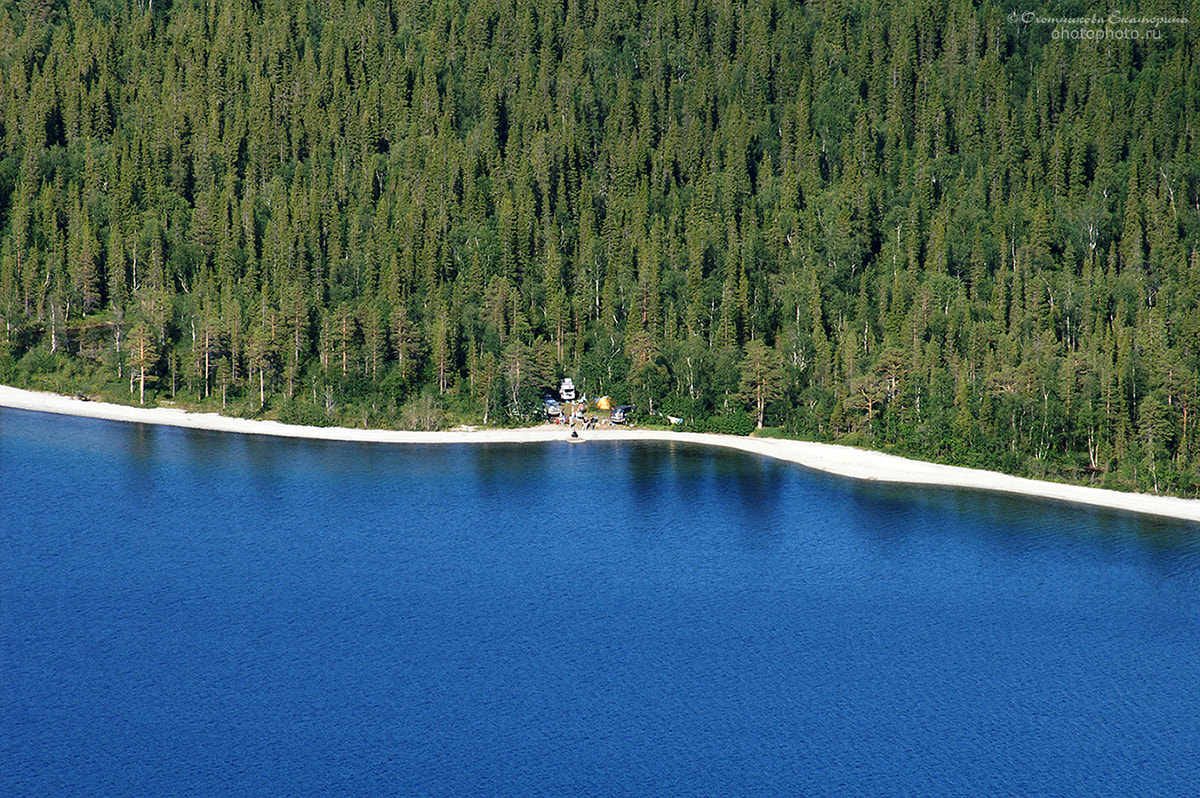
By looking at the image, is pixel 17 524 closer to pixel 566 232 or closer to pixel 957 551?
pixel 957 551

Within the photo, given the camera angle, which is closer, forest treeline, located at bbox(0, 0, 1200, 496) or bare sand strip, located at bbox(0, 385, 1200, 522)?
bare sand strip, located at bbox(0, 385, 1200, 522)

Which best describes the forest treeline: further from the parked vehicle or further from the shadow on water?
the shadow on water

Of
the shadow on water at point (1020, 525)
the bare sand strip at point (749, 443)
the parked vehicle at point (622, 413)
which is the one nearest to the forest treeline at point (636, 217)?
the parked vehicle at point (622, 413)

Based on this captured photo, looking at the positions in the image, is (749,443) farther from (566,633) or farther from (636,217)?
(566,633)

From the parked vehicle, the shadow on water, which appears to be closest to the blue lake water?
the shadow on water

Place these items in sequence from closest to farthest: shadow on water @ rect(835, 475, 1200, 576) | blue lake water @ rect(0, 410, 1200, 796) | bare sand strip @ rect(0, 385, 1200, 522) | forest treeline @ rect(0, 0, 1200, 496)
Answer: blue lake water @ rect(0, 410, 1200, 796), shadow on water @ rect(835, 475, 1200, 576), bare sand strip @ rect(0, 385, 1200, 522), forest treeline @ rect(0, 0, 1200, 496)

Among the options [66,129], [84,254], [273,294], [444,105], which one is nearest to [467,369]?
[273,294]
